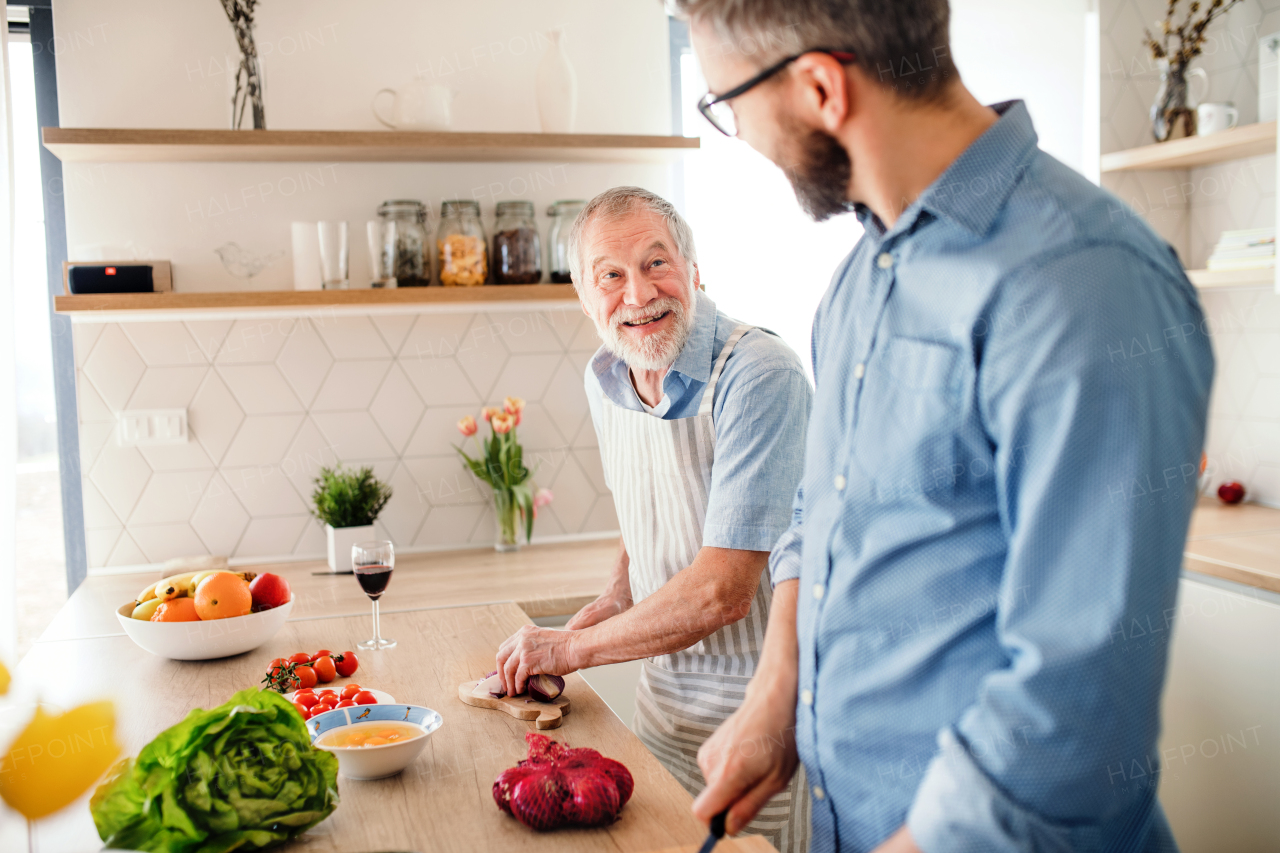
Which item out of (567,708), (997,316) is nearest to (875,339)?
(997,316)

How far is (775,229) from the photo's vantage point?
2881 millimetres

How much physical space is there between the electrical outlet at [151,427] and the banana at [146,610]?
3.25 feet

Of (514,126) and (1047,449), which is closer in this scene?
(1047,449)

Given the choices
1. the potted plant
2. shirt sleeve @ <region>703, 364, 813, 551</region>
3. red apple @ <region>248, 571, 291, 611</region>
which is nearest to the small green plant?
the potted plant

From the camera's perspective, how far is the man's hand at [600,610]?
1633 mm

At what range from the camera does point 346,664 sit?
1478 mm

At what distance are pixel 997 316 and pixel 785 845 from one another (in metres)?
1.06

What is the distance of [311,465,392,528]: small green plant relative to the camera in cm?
236

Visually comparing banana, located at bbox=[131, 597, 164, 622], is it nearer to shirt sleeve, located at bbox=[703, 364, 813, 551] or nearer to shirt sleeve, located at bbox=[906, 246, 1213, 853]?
shirt sleeve, located at bbox=[703, 364, 813, 551]

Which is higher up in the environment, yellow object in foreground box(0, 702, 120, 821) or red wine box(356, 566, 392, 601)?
yellow object in foreground box(0, 702, 120, 821)

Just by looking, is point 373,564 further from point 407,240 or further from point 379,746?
point 407,240

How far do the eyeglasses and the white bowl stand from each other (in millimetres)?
1098

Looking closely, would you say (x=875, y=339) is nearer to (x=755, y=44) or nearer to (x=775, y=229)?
(x=755, y=44)

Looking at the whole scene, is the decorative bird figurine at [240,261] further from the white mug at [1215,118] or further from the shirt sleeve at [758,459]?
the white mug at [1215,118]
